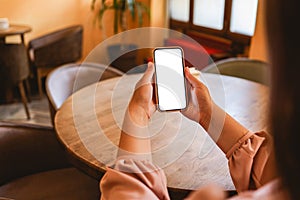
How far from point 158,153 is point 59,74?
1.10 metres

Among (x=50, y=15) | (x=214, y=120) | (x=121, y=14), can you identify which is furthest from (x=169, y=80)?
(x=50, y=15)

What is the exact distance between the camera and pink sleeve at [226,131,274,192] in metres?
0.85

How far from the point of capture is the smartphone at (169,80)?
0.99m

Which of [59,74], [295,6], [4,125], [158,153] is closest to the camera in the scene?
[295,6]

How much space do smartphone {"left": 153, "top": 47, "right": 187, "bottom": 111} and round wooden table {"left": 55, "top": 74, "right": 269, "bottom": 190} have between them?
0.77ft

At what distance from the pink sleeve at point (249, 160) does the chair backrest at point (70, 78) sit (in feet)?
3.96

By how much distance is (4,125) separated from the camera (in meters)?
1.47

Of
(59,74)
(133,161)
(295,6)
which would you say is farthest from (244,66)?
(295,6)

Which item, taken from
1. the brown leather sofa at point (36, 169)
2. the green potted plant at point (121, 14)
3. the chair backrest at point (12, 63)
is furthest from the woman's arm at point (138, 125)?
the green potted plant at point (121, 14)

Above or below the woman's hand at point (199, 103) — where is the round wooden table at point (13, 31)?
below

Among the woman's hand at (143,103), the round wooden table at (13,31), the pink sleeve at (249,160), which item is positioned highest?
the woman's hand at (143,103)

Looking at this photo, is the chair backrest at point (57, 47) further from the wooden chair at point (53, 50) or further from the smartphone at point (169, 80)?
the smartphone at point (169, 80)

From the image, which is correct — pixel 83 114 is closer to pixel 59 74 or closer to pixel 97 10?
pixel 59 74

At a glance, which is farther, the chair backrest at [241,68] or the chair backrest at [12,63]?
the chair backrest at [12,63]
